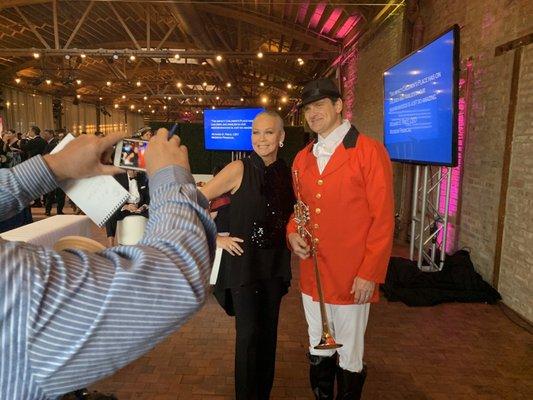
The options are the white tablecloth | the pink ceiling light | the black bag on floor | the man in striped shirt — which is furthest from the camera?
the pink ceiling light

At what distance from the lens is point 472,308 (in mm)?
4312

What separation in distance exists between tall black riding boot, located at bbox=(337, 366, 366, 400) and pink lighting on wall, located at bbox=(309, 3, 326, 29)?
743 cm

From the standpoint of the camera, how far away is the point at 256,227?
2.27 meters

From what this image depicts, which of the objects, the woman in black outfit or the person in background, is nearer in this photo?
the person in background

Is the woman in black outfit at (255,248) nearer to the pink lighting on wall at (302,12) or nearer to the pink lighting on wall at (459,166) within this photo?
the pink lighting on wall at (459,166)

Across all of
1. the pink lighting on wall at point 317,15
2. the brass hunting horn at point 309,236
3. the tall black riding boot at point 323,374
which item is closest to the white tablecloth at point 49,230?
the brass hunting horn at point 309,236

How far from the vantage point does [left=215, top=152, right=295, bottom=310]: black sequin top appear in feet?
7.40

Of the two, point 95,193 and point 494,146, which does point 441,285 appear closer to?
point 494,146

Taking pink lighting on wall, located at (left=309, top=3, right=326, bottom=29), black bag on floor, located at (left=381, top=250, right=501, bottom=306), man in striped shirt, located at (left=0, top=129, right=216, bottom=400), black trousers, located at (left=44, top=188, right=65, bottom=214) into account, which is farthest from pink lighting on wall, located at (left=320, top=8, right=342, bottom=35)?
man in striped shirt, located at (left=0, top=129, right=216, bottom=400)

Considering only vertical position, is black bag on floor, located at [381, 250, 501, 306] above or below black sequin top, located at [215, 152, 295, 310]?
below

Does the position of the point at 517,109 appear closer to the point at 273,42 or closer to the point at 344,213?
the point at 344,213

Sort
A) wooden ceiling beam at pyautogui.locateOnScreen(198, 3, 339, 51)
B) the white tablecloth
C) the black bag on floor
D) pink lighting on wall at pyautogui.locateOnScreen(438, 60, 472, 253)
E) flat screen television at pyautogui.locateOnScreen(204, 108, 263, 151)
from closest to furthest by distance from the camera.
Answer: the white tablecloth
the black bag on floor
pink lighting on wall at pyautogui.locateOnScreen(438, 60, 472, 253)
flat screen television at pyautogui.locateOnScreen(204, 108, 263, 151)
wooden ceiling beam at pyautogui.locateOnScreen(198, 3, 339, 51)

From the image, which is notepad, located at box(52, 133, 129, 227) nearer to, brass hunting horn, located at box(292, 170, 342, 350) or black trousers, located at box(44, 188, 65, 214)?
brass hunting horn, located at box(292, 170, 342, 350)

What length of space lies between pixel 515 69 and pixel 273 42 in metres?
9.16
